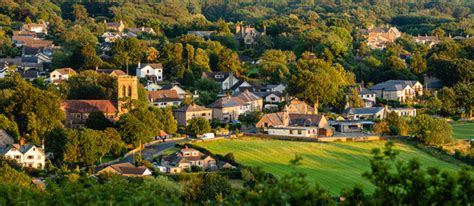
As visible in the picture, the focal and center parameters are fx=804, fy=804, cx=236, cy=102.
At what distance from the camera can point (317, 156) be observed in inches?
1208

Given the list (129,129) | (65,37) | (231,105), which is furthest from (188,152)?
(65,37)

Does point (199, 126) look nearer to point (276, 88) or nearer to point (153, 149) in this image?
point (153, 149)

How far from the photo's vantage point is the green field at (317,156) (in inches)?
1082

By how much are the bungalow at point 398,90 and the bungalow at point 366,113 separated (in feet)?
16.5

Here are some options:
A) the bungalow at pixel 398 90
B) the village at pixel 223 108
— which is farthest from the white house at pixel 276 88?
the bungalow at pixel 398 90

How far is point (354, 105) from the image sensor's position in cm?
4222

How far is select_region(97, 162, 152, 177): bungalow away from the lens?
1003 inches

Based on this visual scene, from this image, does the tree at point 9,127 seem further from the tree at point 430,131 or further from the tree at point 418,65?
the tree at point 418,65

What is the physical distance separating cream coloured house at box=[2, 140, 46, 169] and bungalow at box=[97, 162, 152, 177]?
233cm

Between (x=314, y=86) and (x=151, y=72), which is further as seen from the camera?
(x=151, y=72)

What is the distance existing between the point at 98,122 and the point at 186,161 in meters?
5.67

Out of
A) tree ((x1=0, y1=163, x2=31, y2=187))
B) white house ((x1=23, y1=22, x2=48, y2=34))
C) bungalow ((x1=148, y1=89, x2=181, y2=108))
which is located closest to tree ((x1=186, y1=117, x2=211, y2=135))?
bungalow ((x1=148, y1=89, x2=181, y2=108))

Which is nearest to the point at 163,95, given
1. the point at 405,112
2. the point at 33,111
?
the point at 33,111

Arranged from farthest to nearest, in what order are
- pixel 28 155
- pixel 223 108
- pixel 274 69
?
1. pixel 274 69
2. pixel 223 108
3. pixel 28 155
